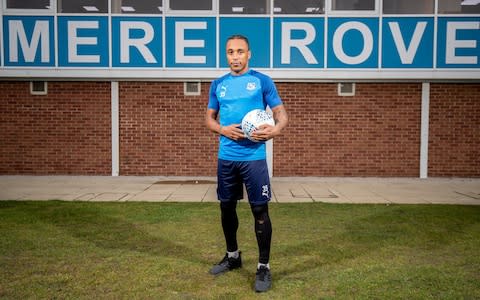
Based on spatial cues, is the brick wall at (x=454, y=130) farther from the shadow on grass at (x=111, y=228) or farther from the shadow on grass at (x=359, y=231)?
the shadow on grass at (x=111, y=228)

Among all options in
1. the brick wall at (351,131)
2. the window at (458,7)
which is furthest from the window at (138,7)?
the window at (458,7)

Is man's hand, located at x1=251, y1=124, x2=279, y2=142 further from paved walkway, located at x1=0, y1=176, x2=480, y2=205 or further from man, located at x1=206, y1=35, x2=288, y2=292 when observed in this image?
paved walkway, located at x1=0, y1=176, x2=480, y2=205

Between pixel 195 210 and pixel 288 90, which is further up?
pixel 288 90

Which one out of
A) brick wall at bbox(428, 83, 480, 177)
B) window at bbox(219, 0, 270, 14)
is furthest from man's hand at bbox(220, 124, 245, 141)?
brick wall at bbox(428, 83, 480, 177)

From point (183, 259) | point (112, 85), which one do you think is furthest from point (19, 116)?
point (183, 259)

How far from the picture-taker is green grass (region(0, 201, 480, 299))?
3.49 m

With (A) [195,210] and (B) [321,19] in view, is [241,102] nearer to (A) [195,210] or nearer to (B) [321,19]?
(A) [195,210]

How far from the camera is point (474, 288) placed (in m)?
3.52

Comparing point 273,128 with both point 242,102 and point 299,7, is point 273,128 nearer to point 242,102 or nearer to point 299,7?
point 242,102

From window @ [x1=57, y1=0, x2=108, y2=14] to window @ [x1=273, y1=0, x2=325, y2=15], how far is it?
15.5ft

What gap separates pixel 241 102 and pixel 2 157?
10679mm

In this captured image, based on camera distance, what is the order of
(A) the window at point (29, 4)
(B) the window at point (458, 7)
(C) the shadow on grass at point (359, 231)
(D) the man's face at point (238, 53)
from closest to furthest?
(D) the man's face at point (238, 53)
(C) the shadow on grass at point (359, 231)
(B) the window at point (458, 7)
(A) the window at point (29, 4)

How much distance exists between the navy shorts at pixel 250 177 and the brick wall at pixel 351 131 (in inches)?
316

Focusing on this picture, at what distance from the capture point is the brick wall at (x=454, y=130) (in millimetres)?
11625
